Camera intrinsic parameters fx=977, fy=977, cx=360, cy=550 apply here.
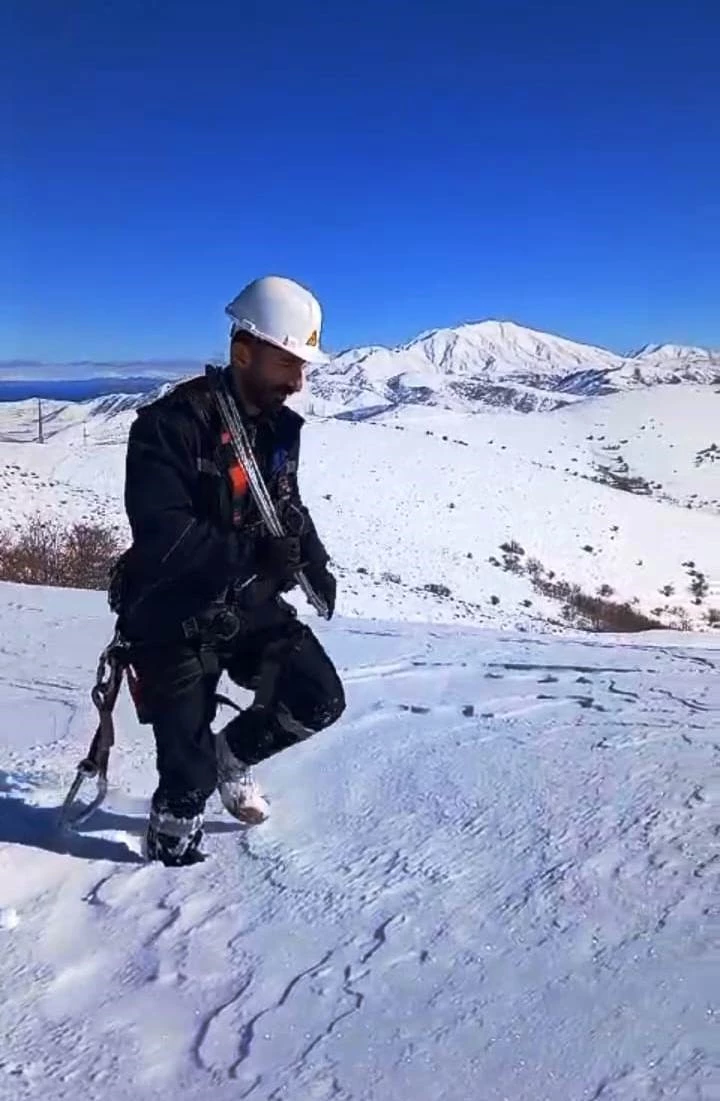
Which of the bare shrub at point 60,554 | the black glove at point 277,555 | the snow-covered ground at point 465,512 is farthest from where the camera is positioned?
the snow-covered ground at point 465,512

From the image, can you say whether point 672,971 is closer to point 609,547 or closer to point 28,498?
point 28,498

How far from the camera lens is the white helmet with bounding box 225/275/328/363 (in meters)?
3.09

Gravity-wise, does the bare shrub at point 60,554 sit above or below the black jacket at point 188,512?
below

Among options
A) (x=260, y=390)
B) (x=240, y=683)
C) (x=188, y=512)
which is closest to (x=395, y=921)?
(x=240, y=683)

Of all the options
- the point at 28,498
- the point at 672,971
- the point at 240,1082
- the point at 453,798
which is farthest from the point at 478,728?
the point at 28,498

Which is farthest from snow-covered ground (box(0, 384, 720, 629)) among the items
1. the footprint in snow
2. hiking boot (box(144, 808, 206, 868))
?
the footprint in snow

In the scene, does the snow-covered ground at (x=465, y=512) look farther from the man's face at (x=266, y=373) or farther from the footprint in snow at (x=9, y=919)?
the footprint in snow at (x=9, y=919)

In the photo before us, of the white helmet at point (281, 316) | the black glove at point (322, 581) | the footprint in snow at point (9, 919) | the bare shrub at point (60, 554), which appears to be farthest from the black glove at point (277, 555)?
the bare shrub at point (60, 554)

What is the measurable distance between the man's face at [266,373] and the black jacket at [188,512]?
8 cm

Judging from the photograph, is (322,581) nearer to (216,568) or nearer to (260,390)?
(216,568)

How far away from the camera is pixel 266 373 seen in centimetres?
317

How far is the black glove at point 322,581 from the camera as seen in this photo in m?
3.52

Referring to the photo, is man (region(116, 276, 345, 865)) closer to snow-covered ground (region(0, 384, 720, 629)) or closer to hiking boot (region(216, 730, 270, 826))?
hiking boot (region(216, 730, 270, 826))

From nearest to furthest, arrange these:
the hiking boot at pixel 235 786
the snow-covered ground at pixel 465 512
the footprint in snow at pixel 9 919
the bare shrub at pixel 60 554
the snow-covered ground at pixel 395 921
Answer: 1. the snow-covered ground at pixel 395 921
2. the footprint in snow at pixel 9 919
3. the hiking boot at pixel 235 786
4. the bare shrub at pixel 60 554
5. the snow-covered ground at pixel 465 512
